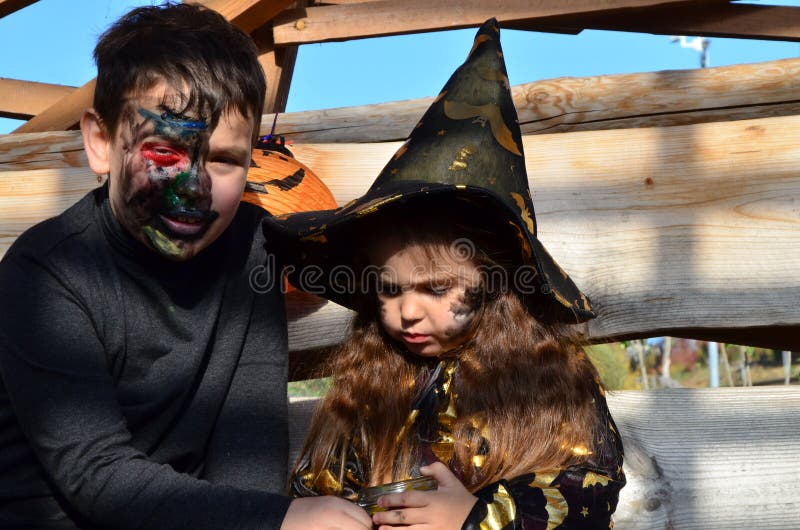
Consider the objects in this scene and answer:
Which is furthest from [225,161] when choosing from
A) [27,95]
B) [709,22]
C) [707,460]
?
[709,22]

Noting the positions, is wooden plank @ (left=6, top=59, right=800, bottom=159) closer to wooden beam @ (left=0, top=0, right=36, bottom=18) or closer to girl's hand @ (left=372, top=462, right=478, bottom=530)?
wooden beam @ (left=0, top=0, right=36, bottom=18)

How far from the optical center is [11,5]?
11.6ft

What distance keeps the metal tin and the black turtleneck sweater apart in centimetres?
17

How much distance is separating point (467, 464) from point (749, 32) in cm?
255

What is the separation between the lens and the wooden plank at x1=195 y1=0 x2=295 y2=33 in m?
3.29

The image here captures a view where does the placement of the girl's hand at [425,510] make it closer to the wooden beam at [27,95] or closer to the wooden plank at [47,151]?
the wooden plank at [47,151]

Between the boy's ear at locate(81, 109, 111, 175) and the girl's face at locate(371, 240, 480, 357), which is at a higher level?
the boy's ear at locate(81, 109, 111, 175)

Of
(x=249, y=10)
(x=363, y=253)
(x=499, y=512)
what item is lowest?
(x=499, y=512)

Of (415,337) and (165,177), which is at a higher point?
(165,177)

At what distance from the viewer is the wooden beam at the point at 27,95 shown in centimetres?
392

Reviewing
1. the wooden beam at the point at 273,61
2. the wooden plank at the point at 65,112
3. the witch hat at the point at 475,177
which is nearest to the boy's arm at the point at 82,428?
the witch hat at the point at 475,177

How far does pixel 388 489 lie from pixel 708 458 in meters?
0.94

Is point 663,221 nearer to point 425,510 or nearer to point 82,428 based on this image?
point 425,510

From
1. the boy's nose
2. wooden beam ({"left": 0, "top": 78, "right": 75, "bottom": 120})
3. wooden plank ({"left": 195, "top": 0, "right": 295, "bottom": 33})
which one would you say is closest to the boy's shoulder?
the boy's nose
